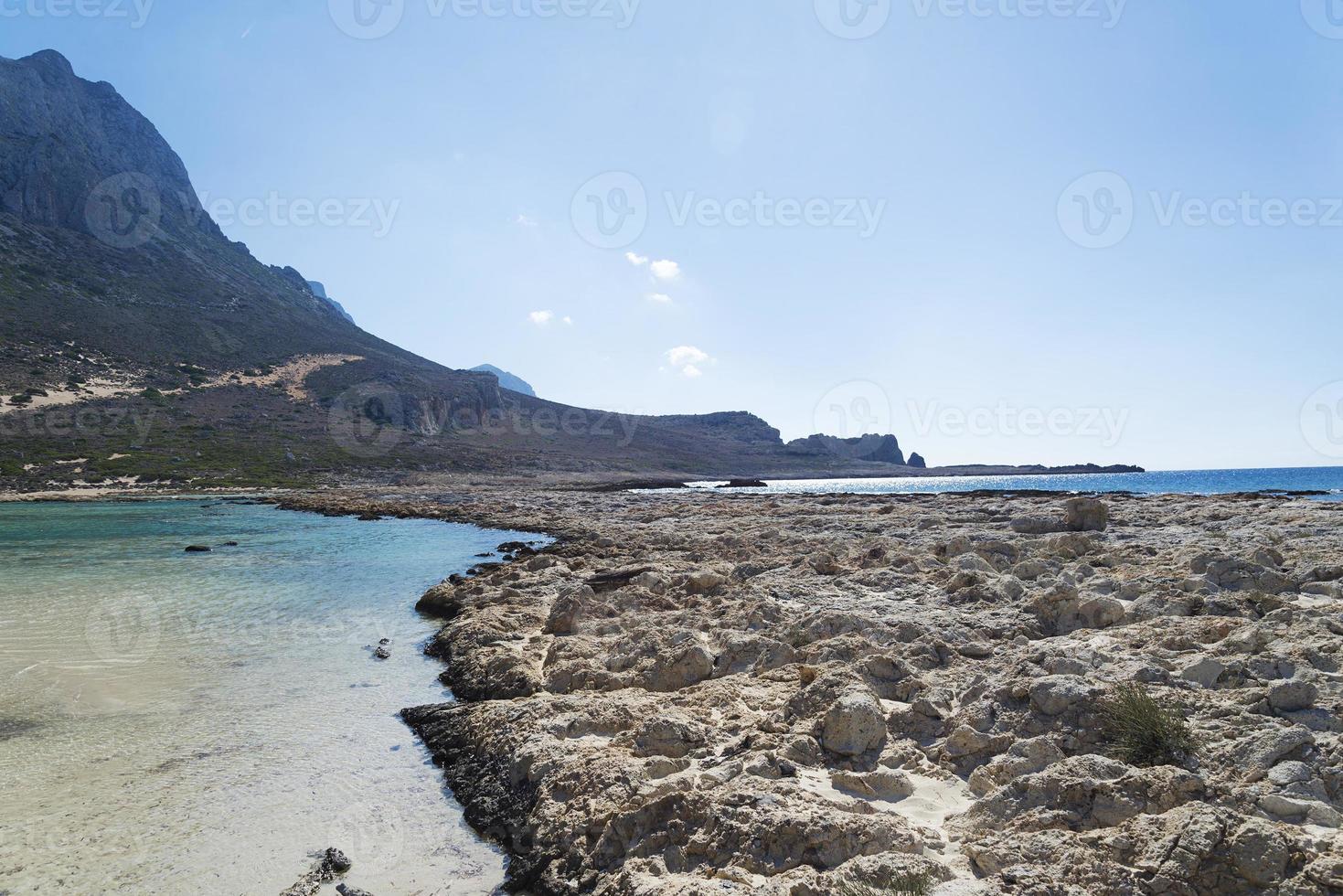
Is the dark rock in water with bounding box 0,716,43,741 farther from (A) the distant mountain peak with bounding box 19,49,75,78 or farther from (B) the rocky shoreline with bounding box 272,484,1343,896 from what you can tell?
(A) the distant mountain peak with bounding box 19,49,75,78

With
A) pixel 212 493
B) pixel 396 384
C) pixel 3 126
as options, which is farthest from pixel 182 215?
pixel 212 493

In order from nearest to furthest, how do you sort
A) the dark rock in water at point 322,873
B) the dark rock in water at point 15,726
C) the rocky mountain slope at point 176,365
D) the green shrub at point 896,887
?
the green shrub at point 896,887, the dark rock in water at point 322,873, the dark rock in water at point 15,726, the rocky mountain slope at point 176,365

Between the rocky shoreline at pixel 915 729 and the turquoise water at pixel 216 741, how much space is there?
713 millimetres

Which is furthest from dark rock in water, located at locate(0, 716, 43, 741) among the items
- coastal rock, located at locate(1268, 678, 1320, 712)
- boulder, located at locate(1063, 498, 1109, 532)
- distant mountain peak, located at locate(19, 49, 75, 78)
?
distant mountain peak, located at locate(19, 49, 75, 78)

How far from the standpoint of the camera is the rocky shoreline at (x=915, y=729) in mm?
4129

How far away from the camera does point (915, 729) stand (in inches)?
245

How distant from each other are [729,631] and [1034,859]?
18.0 ft

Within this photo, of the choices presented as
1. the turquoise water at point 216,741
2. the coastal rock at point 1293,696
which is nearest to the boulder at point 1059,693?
the coastal rock at point 1293,696

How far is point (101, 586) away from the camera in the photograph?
16.8 metres

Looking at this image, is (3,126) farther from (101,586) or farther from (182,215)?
(101,586)

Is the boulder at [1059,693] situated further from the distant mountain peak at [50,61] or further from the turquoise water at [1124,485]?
the distant mountain peak at [50,61]

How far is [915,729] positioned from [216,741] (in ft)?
25.1

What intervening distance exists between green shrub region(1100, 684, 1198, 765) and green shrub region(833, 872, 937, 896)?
2326mm

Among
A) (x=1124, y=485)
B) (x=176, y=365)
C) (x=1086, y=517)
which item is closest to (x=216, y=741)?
(x=1086, y=517)
